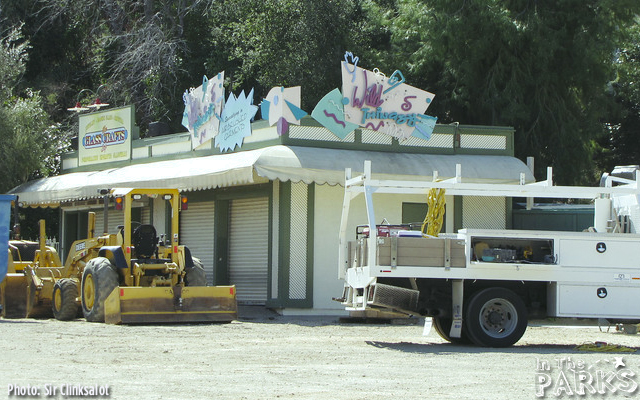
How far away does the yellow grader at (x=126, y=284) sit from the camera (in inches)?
670

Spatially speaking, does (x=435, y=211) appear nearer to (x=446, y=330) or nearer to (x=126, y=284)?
(x=446, y=330)

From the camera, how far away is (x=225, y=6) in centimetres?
3381

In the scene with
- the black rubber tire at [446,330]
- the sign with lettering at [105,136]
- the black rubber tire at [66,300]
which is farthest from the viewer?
the sign with lettering at [105,136]

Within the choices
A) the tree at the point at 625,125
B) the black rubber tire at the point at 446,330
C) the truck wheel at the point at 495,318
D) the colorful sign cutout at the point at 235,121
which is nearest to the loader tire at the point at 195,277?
the colorful sign cutout at the point at 235,121

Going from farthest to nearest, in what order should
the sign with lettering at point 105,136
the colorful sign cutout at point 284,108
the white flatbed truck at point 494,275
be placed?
the sign with lettering at point 105,136 < the colorful sign cutout at point 284,108 < the white flatbed truck at point 494,275

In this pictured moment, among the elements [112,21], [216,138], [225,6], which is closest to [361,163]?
[216,138]

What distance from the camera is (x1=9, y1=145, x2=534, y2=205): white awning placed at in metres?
19.3

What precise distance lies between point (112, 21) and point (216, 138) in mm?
15473

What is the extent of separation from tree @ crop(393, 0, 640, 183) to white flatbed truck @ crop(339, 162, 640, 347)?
13163 mm

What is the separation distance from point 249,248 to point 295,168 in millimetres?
3583

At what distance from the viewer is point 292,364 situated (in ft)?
37.6

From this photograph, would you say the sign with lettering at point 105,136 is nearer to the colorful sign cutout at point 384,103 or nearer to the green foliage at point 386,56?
the green foliage at point 386,56

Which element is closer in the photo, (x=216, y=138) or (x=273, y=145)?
(x=273, y=145)

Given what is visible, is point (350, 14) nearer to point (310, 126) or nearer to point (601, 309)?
point (310, 126)
